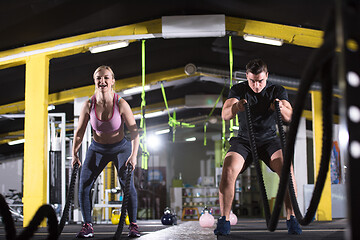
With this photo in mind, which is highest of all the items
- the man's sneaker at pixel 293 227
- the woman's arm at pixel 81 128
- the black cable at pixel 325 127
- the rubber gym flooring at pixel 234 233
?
the woman's arm at pixel 81 128

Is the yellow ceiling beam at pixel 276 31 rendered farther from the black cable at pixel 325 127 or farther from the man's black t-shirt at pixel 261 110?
the black cable at pixel 325 127

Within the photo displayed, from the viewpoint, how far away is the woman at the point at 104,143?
3.63m

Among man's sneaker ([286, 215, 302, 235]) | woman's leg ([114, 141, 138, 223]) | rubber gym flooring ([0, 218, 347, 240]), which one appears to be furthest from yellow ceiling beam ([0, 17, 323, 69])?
man's sneaker ([286, 215, 302, 235])

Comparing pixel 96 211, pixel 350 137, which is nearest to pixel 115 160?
pixel 350 137

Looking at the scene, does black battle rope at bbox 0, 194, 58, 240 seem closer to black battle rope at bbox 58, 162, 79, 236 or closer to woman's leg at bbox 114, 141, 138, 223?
black battle rope at bbox 58, 162, 79, 236


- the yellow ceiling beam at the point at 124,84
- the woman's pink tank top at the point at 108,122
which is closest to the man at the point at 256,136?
the woman's pink tank top at the point at 108,122

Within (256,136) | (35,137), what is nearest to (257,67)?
(256,136)

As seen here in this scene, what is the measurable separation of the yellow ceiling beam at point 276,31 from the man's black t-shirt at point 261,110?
351cm

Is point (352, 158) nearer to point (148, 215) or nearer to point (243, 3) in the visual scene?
point (243, 3)

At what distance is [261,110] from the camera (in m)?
3.47

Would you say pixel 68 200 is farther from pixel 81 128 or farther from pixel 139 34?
pixel 139 34

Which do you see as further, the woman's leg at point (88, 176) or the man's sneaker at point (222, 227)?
the woman's leg at point (88, 176)

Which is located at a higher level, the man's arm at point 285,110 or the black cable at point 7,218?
the man's arm at point 285,110

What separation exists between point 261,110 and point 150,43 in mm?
4900
